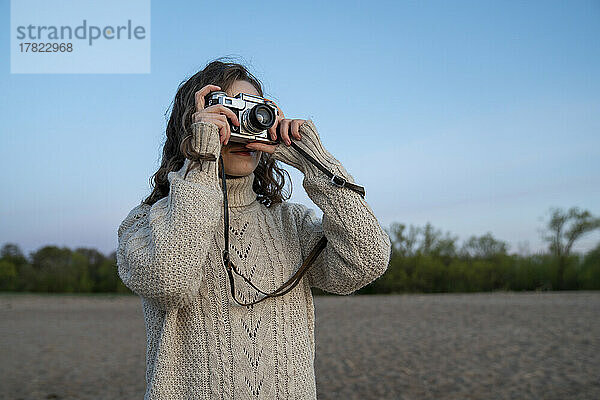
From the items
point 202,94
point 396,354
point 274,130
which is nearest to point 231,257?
point 274,130

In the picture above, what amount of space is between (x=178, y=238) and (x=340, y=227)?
51 centimetres

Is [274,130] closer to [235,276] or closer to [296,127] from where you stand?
[296,127]

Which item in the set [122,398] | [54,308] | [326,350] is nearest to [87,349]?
[122,398]

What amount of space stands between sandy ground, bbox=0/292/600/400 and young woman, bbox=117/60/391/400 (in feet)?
16.4

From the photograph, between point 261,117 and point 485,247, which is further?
point 485,247

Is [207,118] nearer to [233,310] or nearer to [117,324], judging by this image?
[233,310]

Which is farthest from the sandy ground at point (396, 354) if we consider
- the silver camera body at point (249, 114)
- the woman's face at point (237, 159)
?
the silver camera body at point (249, 114)

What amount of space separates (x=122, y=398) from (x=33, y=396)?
1.30 m

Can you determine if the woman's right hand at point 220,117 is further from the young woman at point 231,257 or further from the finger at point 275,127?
the finger at point 275,127

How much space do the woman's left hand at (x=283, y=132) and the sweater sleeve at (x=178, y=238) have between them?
0.16m

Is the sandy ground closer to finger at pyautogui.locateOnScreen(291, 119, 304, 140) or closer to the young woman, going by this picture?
the young woman

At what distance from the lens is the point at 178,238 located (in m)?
1.51

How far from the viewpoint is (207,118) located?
66.7 inches

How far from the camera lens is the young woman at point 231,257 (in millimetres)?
1546
